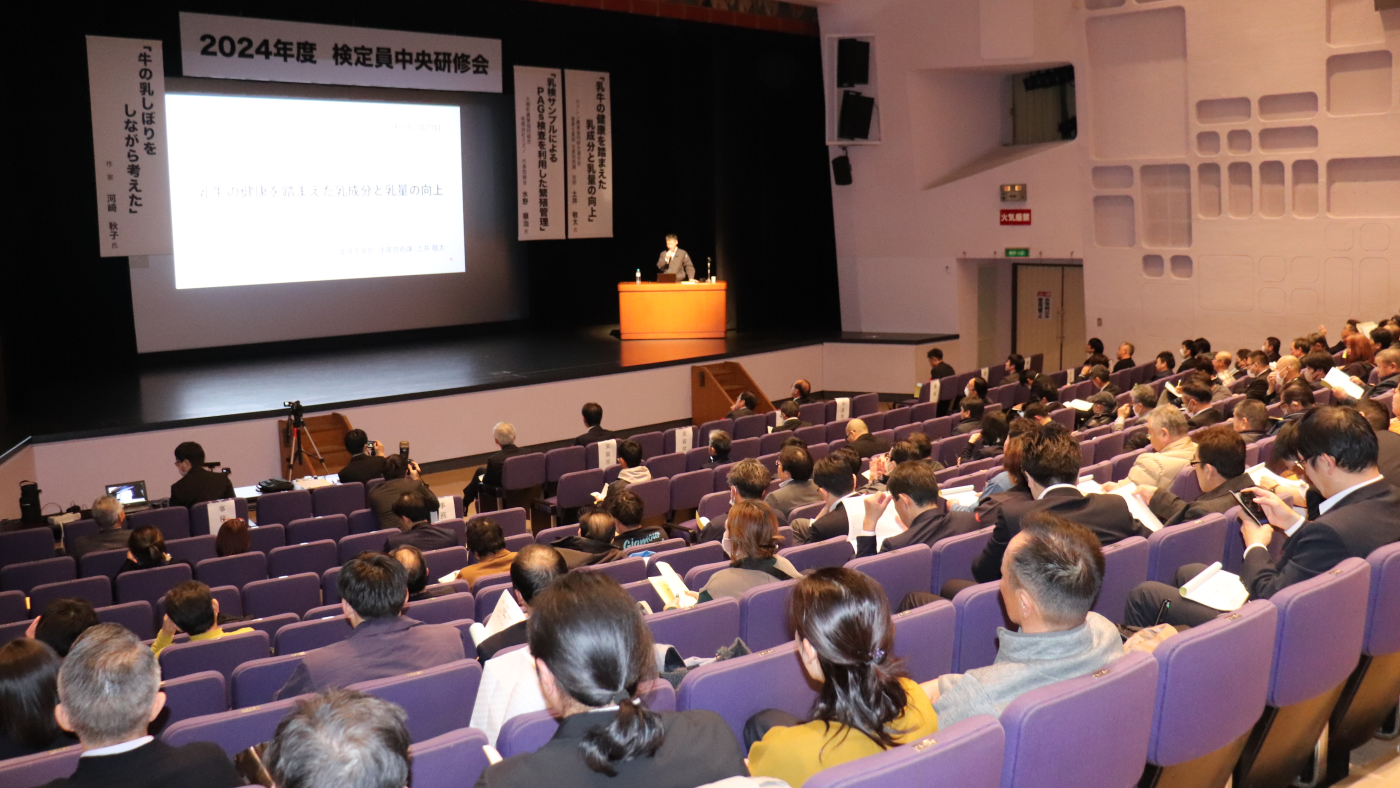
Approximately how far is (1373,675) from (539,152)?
1316 centimetres

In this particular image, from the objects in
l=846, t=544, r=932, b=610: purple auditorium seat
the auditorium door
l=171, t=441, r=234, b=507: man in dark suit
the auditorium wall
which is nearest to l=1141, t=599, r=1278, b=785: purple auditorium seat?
l=846, t=544, r=932, b=610: purple auditorium seat

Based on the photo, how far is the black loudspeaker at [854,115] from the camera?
605 inches

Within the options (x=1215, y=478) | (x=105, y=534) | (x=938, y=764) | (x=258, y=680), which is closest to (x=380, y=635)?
(x=258, y=680)

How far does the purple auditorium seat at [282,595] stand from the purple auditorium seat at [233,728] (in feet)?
8.13

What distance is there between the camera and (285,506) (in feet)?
25.7

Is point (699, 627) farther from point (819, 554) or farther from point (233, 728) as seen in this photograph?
point (233, 728)

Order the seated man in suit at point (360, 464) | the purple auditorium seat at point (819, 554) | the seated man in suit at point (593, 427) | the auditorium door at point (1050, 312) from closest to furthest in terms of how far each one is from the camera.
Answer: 1. the purple auditorium seat at point (819, 554)
2. the seated man in suit at point (360, 464)
3. the seated man in suit at point (593, 427)
4. the auditorium door at point (1050, 312)

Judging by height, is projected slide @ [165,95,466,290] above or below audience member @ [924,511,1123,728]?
above

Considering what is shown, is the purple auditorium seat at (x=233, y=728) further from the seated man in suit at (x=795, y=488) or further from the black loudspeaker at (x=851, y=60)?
the black loudspeaker at (x=851, y=60)

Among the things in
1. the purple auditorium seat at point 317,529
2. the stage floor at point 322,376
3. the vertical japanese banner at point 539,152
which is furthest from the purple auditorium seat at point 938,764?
the vertical japanese banner at point 539,152

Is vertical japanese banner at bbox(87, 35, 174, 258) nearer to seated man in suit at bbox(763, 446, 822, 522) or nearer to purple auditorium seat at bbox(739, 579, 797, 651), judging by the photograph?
seated man in suit at bbox(763, 446, 822, 522)

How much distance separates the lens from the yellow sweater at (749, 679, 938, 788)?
221 cm

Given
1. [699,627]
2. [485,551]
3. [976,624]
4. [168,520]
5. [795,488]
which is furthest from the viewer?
[168,520]

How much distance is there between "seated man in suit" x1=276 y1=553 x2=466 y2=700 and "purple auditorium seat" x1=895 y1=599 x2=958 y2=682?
4.82 ft
